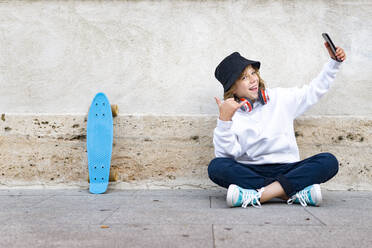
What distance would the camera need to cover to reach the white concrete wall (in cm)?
361

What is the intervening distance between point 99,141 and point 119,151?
0.21 m

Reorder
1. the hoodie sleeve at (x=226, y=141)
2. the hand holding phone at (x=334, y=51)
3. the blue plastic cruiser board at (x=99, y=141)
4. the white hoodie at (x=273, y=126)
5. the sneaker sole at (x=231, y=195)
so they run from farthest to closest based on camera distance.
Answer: the blue plastic cruiser board at (x=99, y=141) < the white hoodie at (x=273, y=126) < the hand holding phone at (x=334, y=51) < the hoodie sleeve at (x=226, y=141) < the sneaker sole at (x=231, y=195)

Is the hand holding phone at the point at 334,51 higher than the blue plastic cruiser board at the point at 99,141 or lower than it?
higher

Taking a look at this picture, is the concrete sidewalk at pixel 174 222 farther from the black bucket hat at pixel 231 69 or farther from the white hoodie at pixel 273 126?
the black bucket hat at pixel 231 69

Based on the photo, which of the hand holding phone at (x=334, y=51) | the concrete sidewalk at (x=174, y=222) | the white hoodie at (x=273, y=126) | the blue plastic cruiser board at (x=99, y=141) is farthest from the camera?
the blue plastic cruiser board at (x=99, y=141)

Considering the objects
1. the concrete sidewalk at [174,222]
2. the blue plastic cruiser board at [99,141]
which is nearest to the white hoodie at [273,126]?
the concrete sidewalk at [174,222]

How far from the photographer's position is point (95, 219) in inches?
93.1

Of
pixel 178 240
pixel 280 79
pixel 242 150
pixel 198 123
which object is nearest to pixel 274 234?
pixel 178 240

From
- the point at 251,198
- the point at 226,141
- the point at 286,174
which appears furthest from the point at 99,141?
the point at 286,174

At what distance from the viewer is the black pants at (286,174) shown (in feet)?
9.26

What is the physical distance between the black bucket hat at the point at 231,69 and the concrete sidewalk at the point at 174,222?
928 mm

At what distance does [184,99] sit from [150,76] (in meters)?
0.38

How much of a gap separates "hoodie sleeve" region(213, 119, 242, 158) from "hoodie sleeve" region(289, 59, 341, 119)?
59cm

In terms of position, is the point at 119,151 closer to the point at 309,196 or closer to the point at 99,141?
the point at 99,141
